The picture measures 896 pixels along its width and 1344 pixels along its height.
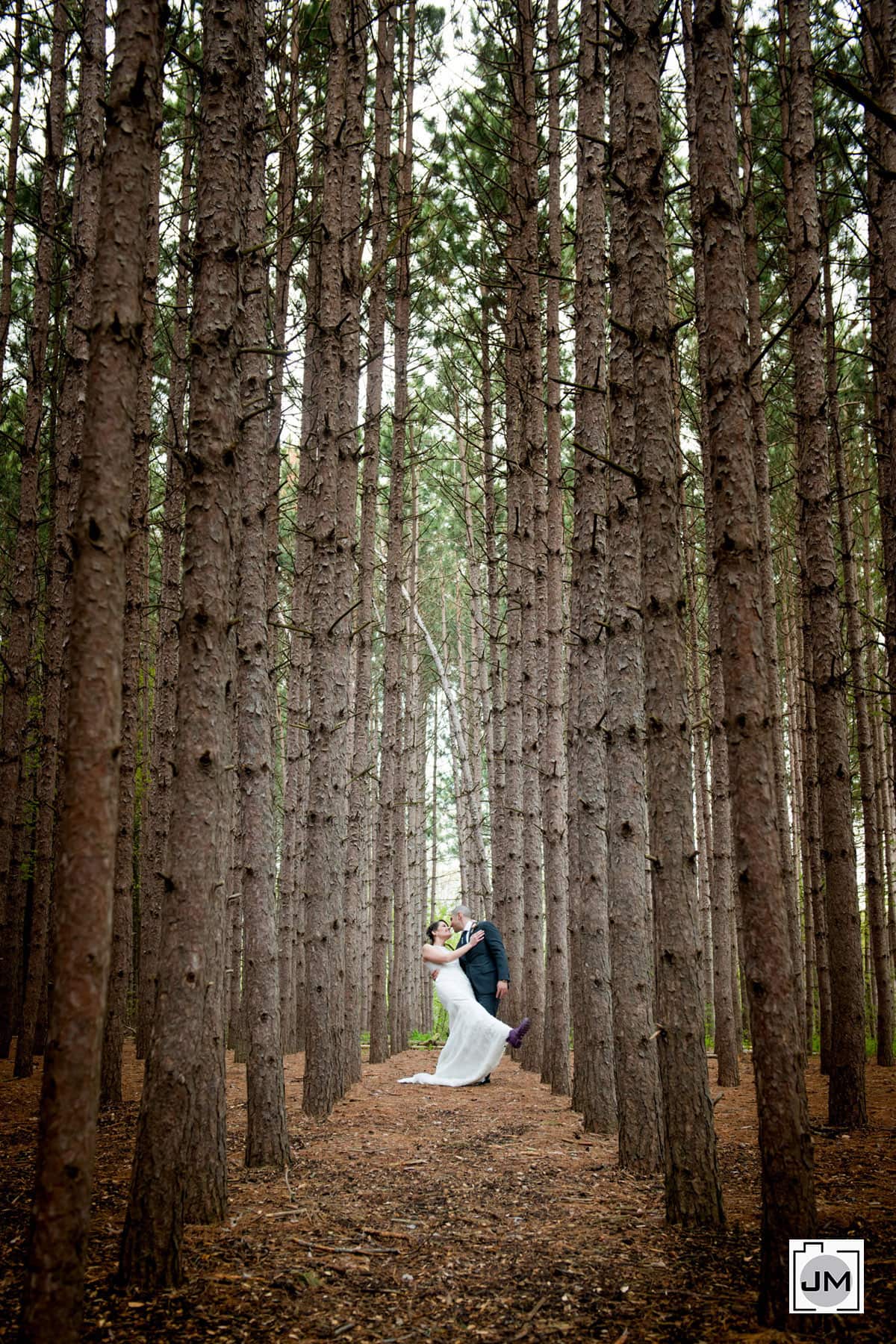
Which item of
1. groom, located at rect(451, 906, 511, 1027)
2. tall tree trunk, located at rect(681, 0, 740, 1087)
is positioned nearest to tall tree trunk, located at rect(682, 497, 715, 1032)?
tall tree trunk, located at rect(681, 0, 740, 1087)

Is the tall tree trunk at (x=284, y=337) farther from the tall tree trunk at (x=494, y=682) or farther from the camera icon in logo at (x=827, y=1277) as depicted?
the camera icon in logo at (x=827, y=1277)

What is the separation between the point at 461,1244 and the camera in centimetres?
394

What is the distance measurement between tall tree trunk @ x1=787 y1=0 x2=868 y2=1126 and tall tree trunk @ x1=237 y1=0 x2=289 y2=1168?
3.82 metres

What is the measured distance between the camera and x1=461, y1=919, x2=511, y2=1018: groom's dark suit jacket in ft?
33.8

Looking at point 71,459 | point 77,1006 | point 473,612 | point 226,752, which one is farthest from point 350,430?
point 473,612

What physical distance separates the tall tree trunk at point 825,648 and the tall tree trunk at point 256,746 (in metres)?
3.82

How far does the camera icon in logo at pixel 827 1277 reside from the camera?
2871 mm

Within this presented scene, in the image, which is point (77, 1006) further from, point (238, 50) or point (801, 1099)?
point (238, 50)

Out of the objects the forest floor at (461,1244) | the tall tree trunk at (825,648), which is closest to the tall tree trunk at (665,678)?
the forest floor at (461,1244)

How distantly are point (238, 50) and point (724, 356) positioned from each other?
2.62 m

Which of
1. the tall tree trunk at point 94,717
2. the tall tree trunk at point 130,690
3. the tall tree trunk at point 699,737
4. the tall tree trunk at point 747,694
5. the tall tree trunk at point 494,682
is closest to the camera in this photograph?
the tall tree trunk at point 94,717

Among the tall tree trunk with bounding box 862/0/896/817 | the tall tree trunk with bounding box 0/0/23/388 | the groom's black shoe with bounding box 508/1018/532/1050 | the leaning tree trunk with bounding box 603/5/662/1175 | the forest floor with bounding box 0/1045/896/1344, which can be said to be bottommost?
the groom's black shoe with bounding box 508/1018/532/1050

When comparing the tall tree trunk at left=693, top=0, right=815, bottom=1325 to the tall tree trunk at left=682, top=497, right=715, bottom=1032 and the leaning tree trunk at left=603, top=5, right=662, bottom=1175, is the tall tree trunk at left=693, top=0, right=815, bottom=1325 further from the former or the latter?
the tall tree trunk at left=682, top=497, right=715, bottom=1032

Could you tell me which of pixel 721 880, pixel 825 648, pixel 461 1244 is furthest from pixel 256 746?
pixel 721 880
